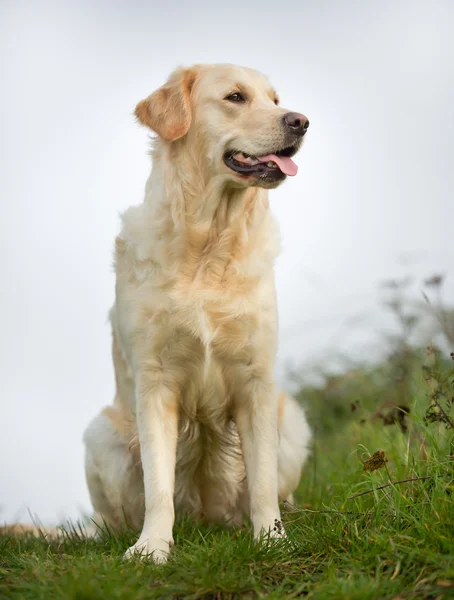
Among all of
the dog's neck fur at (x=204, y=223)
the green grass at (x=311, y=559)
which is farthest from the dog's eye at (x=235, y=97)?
the green grass at (x=311, y=559)

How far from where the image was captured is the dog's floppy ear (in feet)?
11.8

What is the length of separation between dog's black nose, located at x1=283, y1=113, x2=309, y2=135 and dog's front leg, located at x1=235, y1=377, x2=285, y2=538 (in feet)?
3.70

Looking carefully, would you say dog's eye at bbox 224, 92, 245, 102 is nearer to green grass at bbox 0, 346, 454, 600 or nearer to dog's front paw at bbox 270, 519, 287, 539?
green grass at bbox 0, 346, 454, 600

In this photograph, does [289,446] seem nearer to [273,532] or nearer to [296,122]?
[273,532]

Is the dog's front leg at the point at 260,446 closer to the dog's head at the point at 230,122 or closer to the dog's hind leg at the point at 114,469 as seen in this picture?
the dog's hind leg at the point at 114,469

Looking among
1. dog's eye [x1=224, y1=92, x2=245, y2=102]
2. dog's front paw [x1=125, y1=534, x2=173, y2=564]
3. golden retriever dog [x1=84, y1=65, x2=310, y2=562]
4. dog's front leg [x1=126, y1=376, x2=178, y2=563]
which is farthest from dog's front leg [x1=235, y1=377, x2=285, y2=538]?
dog's eye [x1=224, y1=92, x2=245, y2=102]

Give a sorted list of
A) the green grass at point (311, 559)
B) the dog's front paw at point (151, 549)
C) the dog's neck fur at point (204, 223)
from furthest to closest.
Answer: the dog's neck fur at point (204, 223)
the dog's front paw at point (151, 549)
the green grass at point (311, 559)

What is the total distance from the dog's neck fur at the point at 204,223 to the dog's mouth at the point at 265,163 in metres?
0.10

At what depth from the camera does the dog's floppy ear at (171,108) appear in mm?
3609

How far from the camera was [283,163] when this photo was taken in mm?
3492

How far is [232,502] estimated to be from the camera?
13.3ft

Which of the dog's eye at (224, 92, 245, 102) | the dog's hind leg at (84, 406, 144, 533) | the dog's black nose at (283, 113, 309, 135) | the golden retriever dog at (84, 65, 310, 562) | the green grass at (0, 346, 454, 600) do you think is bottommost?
the green grass at (0, 346, 454, 600)

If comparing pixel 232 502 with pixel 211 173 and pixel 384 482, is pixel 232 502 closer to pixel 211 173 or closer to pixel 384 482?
pixel 384 482

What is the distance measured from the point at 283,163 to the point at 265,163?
8cm
